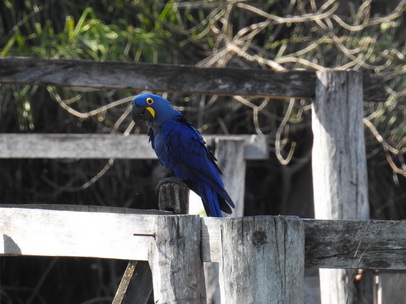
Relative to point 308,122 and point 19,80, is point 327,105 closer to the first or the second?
point 19,80

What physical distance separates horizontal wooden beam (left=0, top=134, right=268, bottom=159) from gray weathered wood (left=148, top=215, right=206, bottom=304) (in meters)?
2.83

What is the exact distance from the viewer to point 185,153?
4.35 metres

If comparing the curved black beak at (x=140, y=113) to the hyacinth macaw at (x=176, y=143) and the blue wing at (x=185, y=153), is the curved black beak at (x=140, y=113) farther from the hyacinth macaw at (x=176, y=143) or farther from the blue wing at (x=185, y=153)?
the blue wing at (x=185, y=153)

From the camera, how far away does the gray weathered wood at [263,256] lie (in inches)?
83.1

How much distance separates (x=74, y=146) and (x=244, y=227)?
316 cm

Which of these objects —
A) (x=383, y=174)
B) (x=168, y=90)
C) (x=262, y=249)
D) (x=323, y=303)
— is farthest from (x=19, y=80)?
(x=383, y=174)

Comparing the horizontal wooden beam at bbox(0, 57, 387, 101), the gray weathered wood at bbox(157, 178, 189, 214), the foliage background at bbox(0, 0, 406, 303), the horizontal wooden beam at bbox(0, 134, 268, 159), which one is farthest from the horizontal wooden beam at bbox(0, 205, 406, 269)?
the foliage background at bbox(0, 0, 406, 303)

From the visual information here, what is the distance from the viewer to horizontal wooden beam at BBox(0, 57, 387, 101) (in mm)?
3996

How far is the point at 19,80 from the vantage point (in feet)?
13.1

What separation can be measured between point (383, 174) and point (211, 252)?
4.66 m

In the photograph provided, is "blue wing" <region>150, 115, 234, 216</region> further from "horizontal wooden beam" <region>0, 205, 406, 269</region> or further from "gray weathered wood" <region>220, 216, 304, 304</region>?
"gray weathered wood" <region>220, 216, 304, 304</region>

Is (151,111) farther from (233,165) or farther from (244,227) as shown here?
(244,227)

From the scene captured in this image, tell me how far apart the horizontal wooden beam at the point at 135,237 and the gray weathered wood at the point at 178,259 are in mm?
35

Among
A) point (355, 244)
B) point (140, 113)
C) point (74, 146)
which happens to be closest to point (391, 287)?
point (355, 244)
